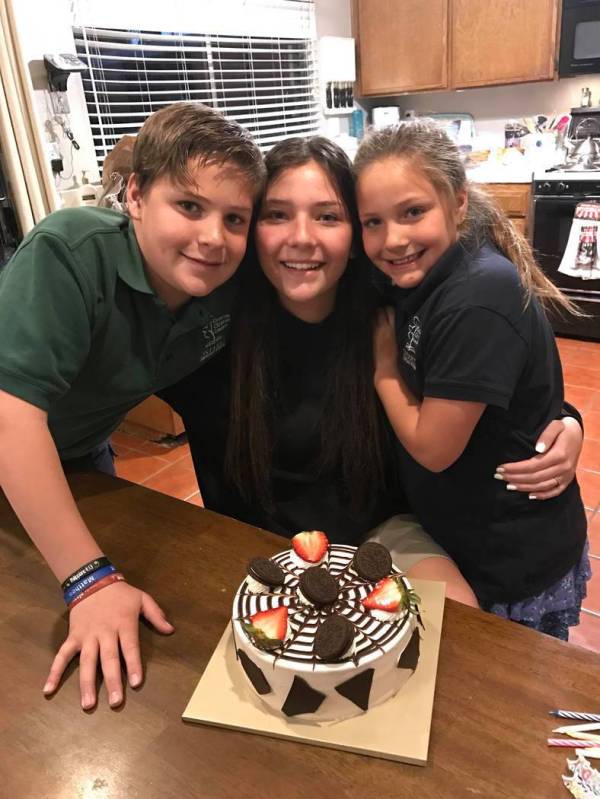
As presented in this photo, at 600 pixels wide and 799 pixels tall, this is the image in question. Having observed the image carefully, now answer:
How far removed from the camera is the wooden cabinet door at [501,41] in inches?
153

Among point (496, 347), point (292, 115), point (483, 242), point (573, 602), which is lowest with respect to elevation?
point (573, 602)

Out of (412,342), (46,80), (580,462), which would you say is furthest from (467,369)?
(46,80)

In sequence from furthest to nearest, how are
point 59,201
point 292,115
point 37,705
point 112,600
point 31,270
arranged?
point 292,115 < point 59,201 < point 31,270 < point 112,600 < point 37,705

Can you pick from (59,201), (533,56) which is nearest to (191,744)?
(59,201)

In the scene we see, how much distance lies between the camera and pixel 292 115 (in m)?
4.45

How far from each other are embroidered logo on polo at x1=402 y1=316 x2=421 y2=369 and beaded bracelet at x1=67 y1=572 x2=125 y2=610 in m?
0.60

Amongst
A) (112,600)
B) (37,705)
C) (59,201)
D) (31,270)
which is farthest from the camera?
(59,201)

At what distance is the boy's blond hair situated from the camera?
1.07 metres

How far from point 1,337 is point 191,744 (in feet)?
2.04

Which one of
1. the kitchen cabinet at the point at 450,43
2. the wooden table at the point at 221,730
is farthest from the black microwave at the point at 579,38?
the wooden table at the point at 221,730

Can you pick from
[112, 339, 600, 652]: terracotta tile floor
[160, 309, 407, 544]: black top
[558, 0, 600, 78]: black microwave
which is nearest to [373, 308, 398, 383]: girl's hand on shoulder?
[160, 309, 407, 544]: black top

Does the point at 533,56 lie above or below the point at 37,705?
above

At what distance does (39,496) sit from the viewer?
0.94 metres

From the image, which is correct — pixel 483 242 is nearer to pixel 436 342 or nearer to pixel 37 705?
pixel 436 342
